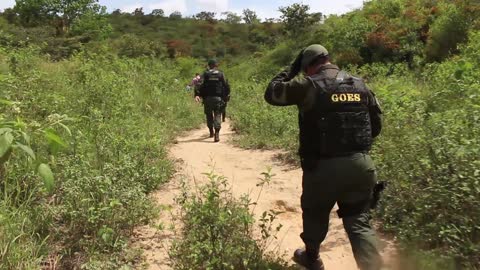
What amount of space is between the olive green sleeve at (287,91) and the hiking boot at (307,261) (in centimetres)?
117

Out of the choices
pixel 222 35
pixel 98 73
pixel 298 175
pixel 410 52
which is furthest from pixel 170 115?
pixel 222 35

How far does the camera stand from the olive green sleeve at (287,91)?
3084 mm

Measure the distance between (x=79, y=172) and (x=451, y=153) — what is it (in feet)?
10.1

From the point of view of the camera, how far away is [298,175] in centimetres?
618

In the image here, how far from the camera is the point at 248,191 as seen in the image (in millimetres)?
5441

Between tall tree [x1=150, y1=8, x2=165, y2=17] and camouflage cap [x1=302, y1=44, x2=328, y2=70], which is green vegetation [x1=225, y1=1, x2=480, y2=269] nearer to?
camouflage cap [x1=302, y1=44, x2=328, y2=70]

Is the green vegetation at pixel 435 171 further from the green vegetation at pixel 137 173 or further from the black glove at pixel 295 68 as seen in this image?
the black glove at pixel 295 68

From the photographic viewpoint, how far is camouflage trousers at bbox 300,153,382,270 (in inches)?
119

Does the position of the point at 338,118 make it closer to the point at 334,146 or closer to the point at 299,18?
the point at 334,146

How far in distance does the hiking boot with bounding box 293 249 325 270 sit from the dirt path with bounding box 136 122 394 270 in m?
0.27

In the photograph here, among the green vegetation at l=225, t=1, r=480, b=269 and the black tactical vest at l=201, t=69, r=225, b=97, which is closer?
the green vegetation at l=225, t=1, r=480, b=269

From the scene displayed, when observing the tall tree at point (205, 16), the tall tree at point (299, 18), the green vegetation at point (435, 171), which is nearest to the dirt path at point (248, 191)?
the green vegetation at point (435, 171)

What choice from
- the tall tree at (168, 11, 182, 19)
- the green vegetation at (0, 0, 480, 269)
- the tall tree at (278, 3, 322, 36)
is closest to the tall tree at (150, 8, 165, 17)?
the tall tree at (168, 11, 182, 19)

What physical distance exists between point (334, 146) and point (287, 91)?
492mm
